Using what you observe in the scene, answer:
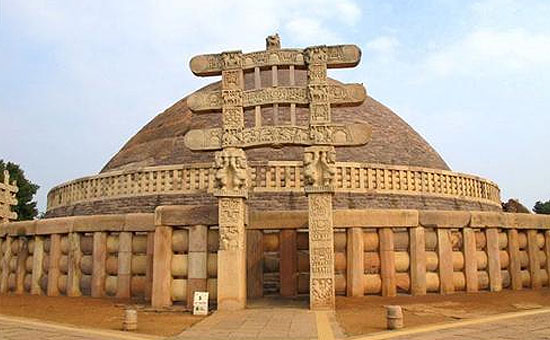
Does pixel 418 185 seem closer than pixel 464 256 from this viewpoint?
No

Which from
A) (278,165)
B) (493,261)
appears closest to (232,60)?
(278,165)

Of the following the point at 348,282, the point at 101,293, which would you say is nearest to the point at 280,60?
the point at 348,282

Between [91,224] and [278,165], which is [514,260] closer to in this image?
[278,165]

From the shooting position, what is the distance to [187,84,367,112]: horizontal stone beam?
10.2m

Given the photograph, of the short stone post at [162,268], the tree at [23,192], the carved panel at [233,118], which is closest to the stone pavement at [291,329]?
the short stone post at [162,268]

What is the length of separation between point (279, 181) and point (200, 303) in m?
8.12

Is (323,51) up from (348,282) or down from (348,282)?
up

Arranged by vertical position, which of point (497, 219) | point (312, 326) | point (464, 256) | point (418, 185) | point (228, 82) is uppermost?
point (228, 82)

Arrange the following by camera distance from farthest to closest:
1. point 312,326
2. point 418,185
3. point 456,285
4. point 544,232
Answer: point 418,185
point 544,232
point 456,285
point 312,326

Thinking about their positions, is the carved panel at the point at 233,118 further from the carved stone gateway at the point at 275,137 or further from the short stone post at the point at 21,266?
the short stone post at the point at 21,266

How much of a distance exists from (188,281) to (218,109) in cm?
349

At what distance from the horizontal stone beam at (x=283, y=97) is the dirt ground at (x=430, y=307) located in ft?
12.9

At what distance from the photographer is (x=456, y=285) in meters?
10.9

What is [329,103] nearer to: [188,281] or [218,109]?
[218,109]
